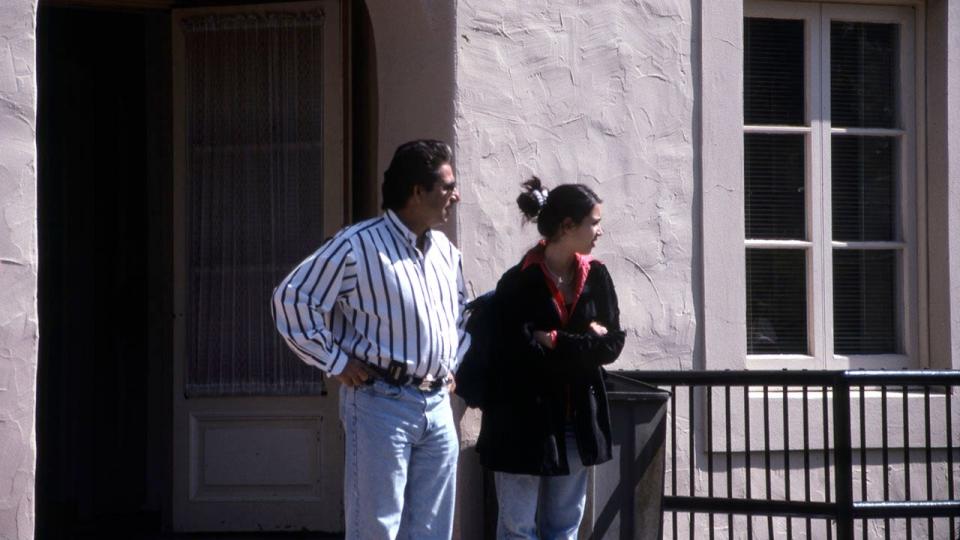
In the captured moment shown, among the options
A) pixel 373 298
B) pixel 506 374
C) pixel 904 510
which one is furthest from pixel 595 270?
pixel 904 510

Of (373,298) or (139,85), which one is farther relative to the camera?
(139,85)

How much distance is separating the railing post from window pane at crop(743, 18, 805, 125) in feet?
6.56

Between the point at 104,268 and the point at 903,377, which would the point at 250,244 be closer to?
the point at 104,268

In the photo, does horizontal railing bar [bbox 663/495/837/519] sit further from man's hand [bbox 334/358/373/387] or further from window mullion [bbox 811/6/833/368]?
man's hand [bbox 334/358/373/387]

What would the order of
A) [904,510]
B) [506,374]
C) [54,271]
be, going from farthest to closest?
[54,271] < [904,510] < [506,374]

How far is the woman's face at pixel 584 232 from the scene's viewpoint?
5230 mm

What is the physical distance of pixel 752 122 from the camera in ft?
23.5

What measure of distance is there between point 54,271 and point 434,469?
4401 mm

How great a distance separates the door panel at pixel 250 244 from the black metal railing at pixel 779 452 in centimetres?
183

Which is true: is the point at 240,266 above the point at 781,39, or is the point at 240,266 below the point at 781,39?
below

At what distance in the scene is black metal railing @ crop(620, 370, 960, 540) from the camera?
607 centimetres

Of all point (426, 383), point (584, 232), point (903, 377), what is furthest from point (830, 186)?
point (426, 383)

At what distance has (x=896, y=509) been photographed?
221 inches

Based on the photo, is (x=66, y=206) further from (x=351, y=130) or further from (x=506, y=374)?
(x=506, y=374)
